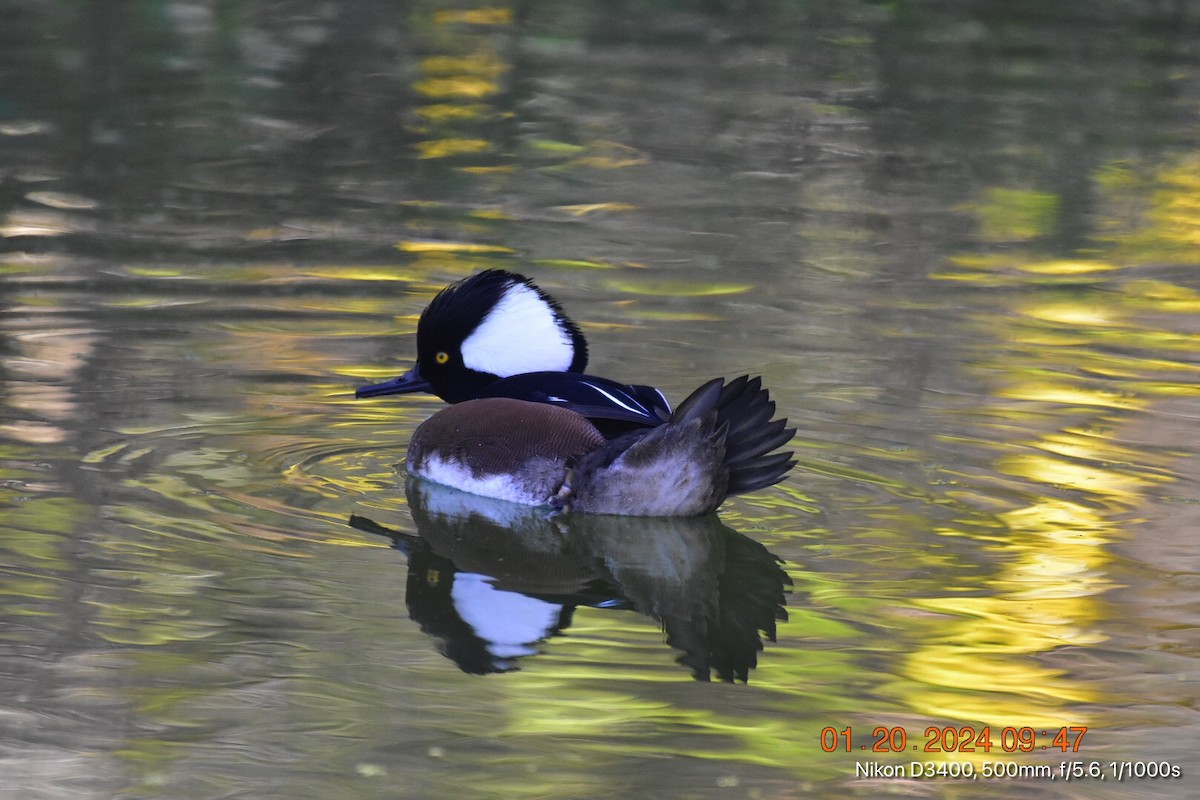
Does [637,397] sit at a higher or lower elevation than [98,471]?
higher

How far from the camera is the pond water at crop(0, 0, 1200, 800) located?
4.95m

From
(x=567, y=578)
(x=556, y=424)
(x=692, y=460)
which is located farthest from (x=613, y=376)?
(x=567, y=578)

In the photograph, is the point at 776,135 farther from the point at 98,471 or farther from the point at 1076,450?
the point at 98,471

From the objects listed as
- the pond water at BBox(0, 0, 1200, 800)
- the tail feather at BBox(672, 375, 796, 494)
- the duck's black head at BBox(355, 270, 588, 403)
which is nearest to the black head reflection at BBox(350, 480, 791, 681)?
the pond water at BBox(0, 0, 1200, 800)

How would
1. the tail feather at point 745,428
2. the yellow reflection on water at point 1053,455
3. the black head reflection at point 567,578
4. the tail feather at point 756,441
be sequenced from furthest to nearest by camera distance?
the tail feather at point 756,441 → the tail feather at point 745,428 → the black head reflection at point 567,578 → the yellow reflection on water at point 1053,455

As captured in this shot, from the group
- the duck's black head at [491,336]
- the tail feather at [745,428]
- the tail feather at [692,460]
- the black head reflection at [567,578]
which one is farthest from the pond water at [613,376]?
the duck's black head at [491,336]

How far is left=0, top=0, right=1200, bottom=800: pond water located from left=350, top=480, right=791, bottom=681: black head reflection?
0.07 feet

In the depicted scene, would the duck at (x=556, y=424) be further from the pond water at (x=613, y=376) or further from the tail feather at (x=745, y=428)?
the pond water at (x=613, y=376)

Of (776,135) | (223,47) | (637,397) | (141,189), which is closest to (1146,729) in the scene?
(637,397)

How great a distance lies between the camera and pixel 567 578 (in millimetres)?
6262

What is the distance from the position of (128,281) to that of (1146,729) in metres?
6.26

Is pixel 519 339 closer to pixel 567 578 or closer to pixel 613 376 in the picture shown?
pixel 613 376

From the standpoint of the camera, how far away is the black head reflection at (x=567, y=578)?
5664 mm

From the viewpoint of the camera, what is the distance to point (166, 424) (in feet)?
24.7
